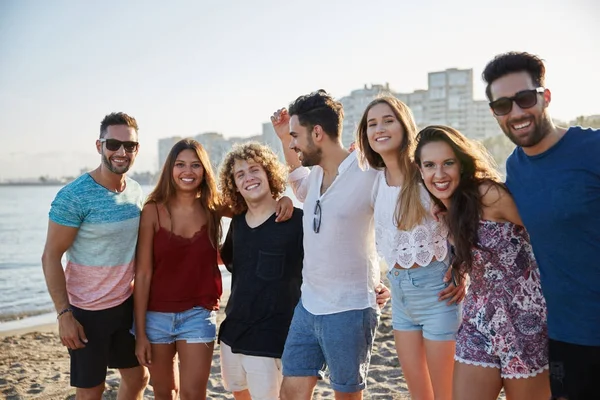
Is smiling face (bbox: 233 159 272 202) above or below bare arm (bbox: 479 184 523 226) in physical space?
above

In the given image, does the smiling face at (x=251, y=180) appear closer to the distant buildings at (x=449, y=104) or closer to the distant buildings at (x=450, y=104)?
the distant buildings at (x=449, y=104)

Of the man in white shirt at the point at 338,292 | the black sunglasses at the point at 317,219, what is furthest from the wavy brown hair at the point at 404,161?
the black sunglasses at the point at 317,219

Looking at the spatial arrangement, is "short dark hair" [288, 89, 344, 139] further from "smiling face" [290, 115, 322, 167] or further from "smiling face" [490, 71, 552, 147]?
"smiling face" [490, 71, 552, 147]

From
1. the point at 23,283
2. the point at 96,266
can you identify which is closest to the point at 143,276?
the point at 96,266

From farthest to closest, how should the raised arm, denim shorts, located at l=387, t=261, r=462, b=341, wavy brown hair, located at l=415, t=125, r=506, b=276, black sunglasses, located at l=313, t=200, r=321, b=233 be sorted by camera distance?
the raised arm
black sunglasses, located at l=313, t=200, r=321, b=233
denim shorts, located at l=387, t=261, r=462, b=341
wavy brown hair, located at l=415, t=125, r=506, b=276

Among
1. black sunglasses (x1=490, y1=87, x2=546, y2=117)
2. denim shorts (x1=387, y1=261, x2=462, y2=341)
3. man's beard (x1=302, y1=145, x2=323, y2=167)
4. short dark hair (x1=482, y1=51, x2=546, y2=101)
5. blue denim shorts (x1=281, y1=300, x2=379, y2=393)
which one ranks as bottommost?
blue denim shorts (x1=281, y1=300, x2=379, y2=393)

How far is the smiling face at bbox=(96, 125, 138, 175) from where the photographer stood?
429cm

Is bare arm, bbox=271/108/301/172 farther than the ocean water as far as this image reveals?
No

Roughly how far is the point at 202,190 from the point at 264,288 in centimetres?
104

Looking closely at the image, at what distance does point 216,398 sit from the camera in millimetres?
5766

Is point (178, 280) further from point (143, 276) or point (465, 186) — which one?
→ point (465, 186)

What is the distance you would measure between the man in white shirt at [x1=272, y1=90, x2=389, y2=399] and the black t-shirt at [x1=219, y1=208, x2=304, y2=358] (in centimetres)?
15

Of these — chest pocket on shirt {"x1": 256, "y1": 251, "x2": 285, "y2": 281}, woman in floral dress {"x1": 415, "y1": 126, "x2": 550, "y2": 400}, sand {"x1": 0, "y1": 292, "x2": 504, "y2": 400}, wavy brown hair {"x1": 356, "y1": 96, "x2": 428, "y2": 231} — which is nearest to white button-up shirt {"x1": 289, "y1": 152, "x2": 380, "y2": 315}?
wavy brown hair {"x1": 356, "y1": 96, "x2": 428, "y2": 231}

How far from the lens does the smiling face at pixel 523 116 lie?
2.82 meters
